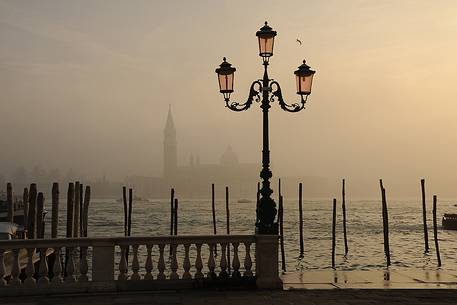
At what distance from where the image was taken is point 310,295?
11.0 m

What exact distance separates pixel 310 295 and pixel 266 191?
2.32 m

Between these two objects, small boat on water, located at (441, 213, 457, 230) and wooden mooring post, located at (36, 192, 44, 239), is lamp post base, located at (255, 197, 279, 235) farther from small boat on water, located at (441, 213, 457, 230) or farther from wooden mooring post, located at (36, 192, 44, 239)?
small boat on water, located at (441, 213, 457, 230)

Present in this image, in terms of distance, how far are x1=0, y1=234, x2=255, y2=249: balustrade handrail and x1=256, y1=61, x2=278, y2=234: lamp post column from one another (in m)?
0.39

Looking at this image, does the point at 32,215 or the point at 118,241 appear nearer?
the point at 118,241

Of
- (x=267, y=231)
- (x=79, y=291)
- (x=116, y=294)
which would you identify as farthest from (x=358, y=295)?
(x=79, y=291)

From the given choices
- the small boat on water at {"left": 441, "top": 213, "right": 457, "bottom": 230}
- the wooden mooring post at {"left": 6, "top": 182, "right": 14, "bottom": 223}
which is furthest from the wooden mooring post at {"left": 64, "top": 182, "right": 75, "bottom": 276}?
the small boat on water at {"left": 441, "top": 213, "right": 457, "bottom": 230}

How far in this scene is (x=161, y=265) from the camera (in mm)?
11453

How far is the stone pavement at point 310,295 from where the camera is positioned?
33.7 feet

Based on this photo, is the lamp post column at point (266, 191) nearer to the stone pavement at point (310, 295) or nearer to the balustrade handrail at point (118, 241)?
the balustrade handrail at point (118, 241)

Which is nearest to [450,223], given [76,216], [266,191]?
[76,216]

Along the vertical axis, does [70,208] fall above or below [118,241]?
below

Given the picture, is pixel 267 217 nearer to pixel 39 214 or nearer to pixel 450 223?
pixel 39 214

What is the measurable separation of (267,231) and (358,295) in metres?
2.21

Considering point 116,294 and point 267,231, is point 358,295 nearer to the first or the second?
point 267,231
